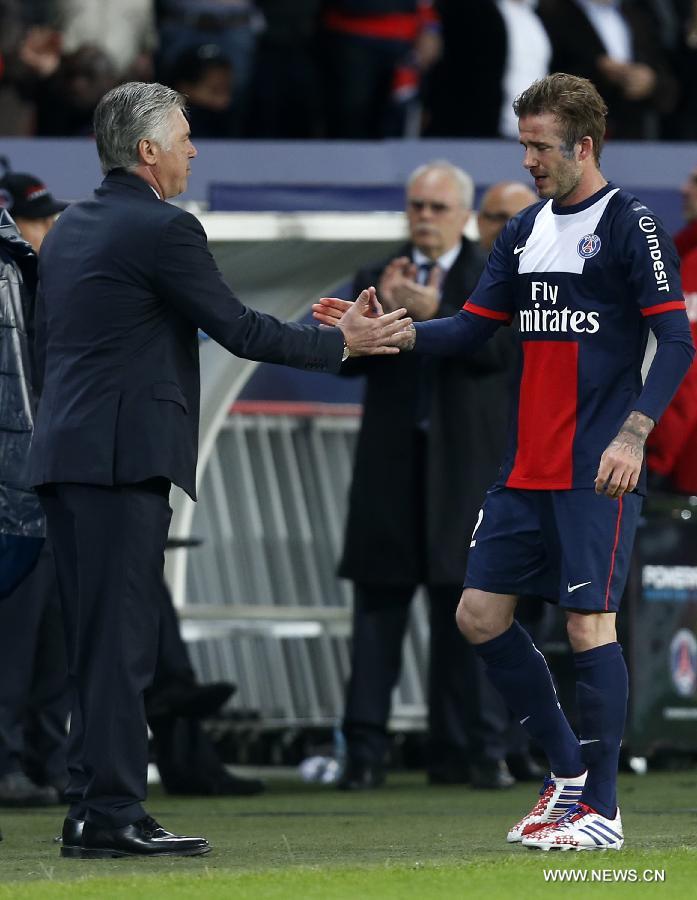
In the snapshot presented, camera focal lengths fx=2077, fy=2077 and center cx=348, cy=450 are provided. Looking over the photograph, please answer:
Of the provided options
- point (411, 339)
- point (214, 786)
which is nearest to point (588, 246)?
point (411, 339)

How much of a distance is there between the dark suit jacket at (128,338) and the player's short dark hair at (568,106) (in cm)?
106

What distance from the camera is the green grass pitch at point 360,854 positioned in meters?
4.79

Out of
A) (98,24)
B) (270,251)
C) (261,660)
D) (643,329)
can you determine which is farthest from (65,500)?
(98,24)

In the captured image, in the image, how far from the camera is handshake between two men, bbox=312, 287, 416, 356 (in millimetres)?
6004

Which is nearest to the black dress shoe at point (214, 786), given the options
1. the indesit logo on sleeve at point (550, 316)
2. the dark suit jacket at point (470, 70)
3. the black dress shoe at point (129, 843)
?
the black dress shoe at point (129, 843)

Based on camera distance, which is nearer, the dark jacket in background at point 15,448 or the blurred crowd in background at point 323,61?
the dark jacket in background at point 15,448

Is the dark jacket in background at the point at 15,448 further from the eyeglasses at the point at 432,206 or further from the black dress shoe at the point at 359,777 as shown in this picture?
the black dress shoe at the point at 359,777

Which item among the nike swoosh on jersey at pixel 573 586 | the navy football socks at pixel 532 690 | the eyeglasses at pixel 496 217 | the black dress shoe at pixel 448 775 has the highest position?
the eyeglasses at pixel 496 217

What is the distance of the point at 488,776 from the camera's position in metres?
8.62

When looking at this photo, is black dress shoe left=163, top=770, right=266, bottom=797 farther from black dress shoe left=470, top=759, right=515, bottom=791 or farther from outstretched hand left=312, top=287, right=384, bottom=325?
outstretched hand left=312, top=287, right=384, bottom=325

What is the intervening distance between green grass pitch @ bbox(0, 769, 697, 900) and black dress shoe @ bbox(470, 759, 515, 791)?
0.22m

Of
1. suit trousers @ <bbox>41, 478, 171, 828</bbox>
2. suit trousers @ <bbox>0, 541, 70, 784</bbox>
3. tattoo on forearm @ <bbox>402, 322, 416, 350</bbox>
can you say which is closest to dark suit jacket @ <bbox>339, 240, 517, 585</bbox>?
suit trousers @ <bbox>0, 541, 70, 784</bbox>

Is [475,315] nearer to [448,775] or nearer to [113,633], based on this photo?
[113,633]

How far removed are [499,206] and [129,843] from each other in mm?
4158
